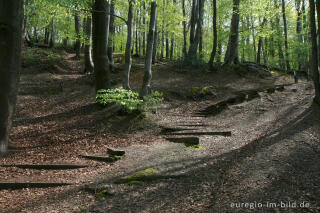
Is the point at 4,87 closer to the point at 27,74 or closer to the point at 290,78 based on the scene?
the point at 27,74

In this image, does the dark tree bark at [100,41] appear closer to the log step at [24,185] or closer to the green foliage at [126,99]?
the green foliage at [126,99]

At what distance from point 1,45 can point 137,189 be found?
17.7 ft

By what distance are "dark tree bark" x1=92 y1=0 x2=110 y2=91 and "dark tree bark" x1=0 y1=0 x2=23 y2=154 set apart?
14.4 feet

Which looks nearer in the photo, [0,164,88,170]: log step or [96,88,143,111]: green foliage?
[0,164,88,170]: log step

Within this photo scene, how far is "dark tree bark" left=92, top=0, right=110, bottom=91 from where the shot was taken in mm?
10708

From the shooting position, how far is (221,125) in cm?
966

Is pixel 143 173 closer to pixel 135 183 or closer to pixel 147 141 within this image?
pixel 135 183

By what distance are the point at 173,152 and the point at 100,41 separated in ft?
22.5

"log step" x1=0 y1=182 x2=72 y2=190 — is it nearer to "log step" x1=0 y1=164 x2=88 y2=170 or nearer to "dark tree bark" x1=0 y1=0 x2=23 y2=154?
"log step" x1=0 y1=164 x2=88 y2=170

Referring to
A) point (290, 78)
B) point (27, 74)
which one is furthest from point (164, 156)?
point (290, 78)

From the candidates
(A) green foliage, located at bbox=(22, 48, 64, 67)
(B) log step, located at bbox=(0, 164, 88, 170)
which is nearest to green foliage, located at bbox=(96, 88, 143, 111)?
(B) log step, located at bbox=(0, 164, 88, 170)

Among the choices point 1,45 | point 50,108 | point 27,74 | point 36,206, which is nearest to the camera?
point 36,206

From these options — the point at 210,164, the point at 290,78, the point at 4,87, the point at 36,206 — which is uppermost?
the point at 290,78

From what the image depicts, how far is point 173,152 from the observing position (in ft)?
22.1
